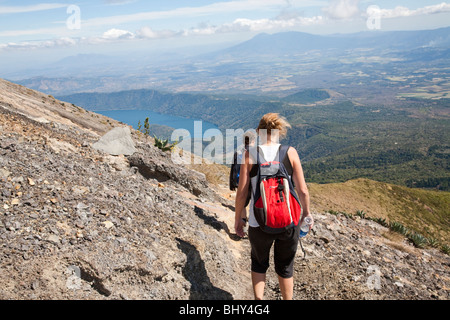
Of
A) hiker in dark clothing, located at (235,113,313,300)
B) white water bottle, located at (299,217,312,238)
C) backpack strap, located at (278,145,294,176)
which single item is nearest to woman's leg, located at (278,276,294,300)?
hiker in dark clothing, located at (235,113,313,300)

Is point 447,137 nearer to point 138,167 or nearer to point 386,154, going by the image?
point 386,154

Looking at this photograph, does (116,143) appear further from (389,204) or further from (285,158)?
(389,204)

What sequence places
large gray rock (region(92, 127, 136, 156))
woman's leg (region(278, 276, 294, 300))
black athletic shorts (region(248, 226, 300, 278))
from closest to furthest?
1. black athletic shorts (region(248, 226, 300, 278))
2. woman's leg (region(278, 276, 294, 300))
3. large gray rock (region(92, 127, 136, 156))

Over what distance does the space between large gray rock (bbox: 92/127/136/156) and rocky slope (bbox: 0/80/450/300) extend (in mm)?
181

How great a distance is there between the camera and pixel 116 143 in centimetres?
731

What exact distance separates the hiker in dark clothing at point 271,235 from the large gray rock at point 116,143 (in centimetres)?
460

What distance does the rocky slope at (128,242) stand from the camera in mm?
3385

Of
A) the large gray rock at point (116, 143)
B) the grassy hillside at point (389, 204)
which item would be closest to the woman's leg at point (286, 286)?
the large gray rock at point (116, 143)

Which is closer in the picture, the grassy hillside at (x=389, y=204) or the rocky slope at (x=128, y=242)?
the rocky slope at (x=128, y=242)

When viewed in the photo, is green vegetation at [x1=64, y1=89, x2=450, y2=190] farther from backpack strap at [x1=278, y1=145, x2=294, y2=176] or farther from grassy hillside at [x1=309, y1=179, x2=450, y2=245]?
backpack strap at [x1=278, y1=145, x2=294, y2=176]

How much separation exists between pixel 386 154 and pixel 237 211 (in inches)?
5345

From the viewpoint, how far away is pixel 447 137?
453 feet

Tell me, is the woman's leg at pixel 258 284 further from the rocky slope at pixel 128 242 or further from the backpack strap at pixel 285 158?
the backpack strap at pixel 285 158

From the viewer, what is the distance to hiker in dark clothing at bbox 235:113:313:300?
3312mm
